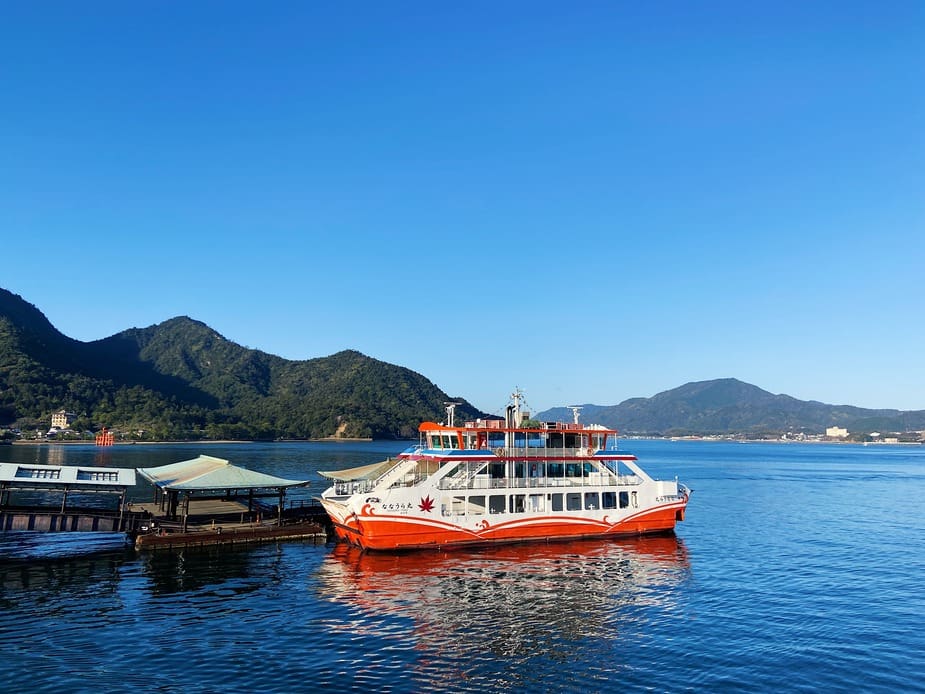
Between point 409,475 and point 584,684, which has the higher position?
point 409,475

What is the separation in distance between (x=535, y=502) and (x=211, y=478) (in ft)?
75.8

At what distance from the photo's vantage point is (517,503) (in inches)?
1778

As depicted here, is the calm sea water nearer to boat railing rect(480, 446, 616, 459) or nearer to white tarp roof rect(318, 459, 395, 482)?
boat railing rect(480, 446, 616, 459)

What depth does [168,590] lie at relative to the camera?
32.7 metres

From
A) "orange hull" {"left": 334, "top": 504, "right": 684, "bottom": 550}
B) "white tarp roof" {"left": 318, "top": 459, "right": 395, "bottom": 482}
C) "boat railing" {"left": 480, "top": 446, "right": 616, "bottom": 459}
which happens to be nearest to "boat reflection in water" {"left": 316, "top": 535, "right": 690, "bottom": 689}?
"orange hull" {"left": 334, "top": 504, "right": 684, "bottom": 550}

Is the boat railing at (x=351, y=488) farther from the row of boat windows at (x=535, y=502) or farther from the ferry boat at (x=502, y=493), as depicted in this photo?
→ the row of boat windows at (x=535, y=502)

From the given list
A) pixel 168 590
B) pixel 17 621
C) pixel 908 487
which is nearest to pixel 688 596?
pixel 168 590

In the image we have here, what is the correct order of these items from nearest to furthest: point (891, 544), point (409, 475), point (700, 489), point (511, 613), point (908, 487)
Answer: point (511, 613) → point (409, 475) → point (891, 544) → point (700, 489) → point (908, 487)

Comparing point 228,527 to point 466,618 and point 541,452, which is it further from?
point 541,452

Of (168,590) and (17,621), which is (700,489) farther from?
(17,621)

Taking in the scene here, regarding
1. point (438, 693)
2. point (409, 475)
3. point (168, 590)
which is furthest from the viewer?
point (409, 475)

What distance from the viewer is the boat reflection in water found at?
79.9ft

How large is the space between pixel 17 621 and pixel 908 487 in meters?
127

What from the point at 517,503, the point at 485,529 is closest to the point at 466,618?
the point at 485,529
